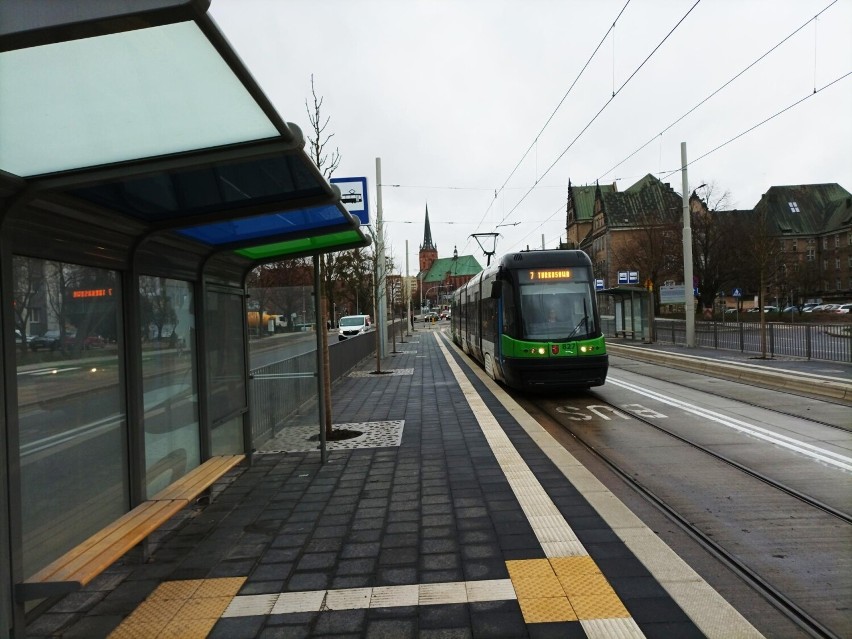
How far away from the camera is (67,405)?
401 cm

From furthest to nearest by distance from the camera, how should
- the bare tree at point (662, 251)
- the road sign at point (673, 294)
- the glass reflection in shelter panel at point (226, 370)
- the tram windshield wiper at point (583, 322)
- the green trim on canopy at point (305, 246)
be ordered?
the bare tree at point (662, 251), the road sign at point (673, 294), the tram windshield wiper at point (583, 322), the green trim on canopy at point (305, 246), the glass reflection in shelter panel at point (226, 370)

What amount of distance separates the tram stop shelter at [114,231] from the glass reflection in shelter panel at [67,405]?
0.01 m

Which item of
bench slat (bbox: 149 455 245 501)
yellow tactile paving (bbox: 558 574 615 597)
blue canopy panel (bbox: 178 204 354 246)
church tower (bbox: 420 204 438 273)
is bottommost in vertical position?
yellow tactile paving (bbox: 558 574 615 597)

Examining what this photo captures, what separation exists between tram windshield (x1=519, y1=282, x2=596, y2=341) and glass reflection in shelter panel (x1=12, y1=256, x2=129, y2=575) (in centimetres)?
855

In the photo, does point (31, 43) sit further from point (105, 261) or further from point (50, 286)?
point (105, 261)

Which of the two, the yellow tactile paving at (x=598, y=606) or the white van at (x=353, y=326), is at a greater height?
the white van at (x=353, y=326)

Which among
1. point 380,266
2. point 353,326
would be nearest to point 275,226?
point 380,266

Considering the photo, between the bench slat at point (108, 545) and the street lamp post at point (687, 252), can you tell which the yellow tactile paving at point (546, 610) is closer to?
the bench slat at point (108, 545)

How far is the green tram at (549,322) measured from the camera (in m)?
11.9

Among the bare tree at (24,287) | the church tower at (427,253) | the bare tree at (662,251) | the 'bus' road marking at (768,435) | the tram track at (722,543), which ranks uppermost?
the church tower at (427,253)

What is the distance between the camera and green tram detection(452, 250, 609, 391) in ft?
39.0

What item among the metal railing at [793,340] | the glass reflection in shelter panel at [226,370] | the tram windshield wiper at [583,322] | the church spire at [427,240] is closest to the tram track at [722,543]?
the tram windshield wiper at [583,322]

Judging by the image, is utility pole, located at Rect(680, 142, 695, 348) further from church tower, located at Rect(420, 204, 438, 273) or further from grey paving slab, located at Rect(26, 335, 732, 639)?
church tower, located at Rect(420, 204, 438, 273)

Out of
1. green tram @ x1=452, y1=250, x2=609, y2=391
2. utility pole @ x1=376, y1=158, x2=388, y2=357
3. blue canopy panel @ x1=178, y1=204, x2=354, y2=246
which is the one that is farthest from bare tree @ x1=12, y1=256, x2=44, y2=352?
utility pole @ x1=376, y1=158, x2=388, y2=357
